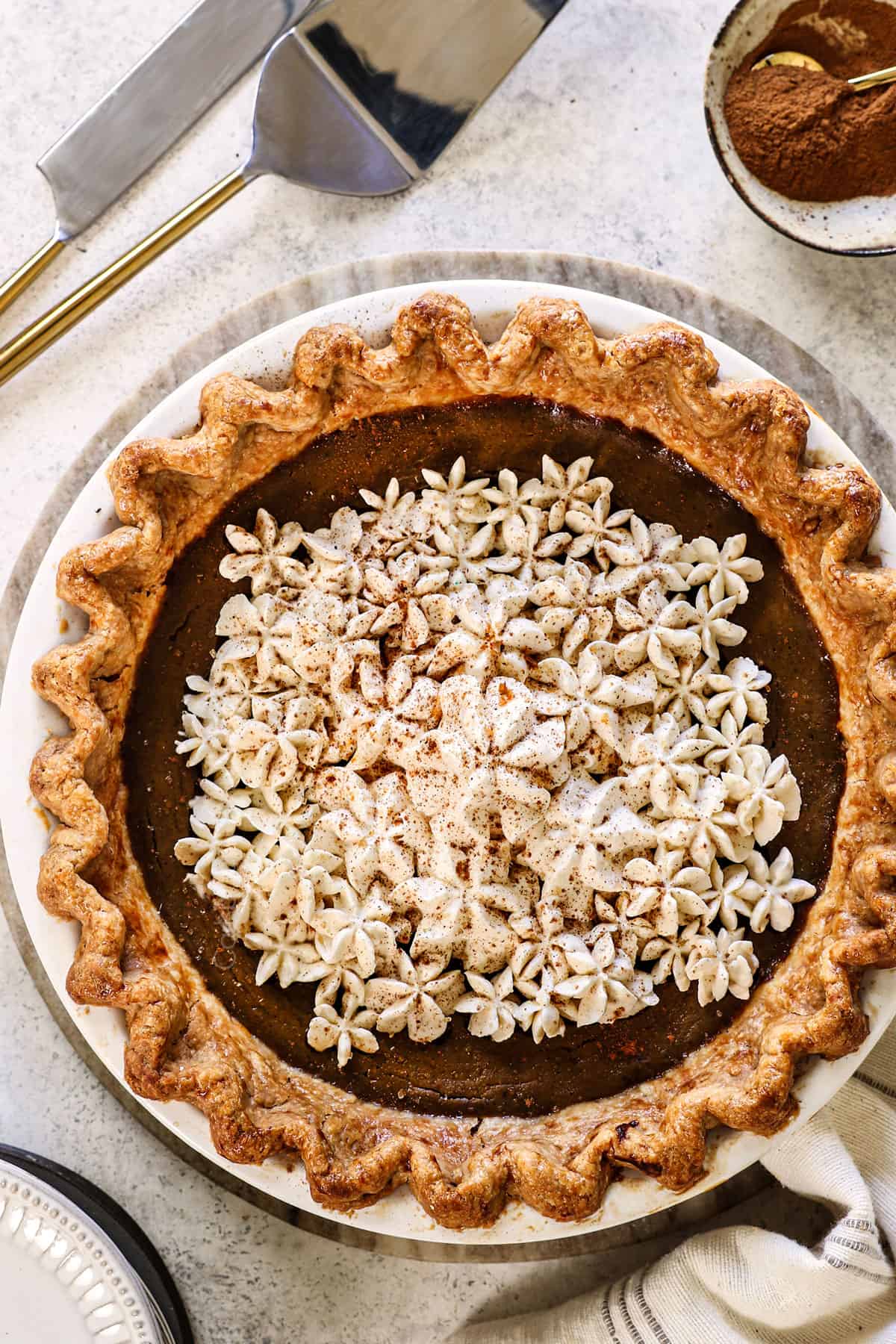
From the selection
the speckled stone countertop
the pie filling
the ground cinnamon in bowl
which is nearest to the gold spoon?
the ground cinnamon in bowl

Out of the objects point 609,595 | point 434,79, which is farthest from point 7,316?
point 609,595

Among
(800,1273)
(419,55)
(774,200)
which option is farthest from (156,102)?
(800,1273)

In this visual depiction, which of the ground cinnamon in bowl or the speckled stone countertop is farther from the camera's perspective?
the speckled stone countertop

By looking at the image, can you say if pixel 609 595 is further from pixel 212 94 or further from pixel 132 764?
pixel 212 94

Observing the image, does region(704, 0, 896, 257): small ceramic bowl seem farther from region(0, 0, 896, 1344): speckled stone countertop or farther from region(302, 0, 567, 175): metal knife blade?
region(302, 0, 567, 175): metal knife blade

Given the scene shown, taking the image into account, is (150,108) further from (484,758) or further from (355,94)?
(484,758)

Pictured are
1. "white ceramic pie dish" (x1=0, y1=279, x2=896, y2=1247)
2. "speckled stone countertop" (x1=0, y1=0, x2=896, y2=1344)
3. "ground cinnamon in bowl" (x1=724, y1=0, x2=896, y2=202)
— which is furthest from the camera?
"speckled stone countertop" (x1=0, y1=0, x2=896, y2=1344)
